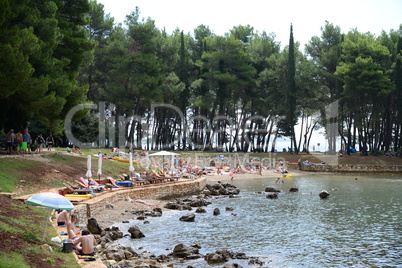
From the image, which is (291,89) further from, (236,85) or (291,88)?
(236,85)

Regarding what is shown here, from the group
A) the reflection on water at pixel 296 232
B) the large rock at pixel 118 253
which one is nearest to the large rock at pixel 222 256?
the reflection on water at pixel 296 232

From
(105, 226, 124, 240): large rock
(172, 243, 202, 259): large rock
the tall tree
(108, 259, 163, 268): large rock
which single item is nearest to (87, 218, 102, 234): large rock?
(105, 226, 124, 240): large rock

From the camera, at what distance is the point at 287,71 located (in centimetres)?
5700

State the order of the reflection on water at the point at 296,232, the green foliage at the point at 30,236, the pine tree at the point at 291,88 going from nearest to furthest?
the green foliage at the point at 30,236 → the reflection on water at the point at 296,232 → the pine tree at the point at 291,88

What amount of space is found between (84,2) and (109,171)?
1155 cm

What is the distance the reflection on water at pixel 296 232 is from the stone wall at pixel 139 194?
1494mm

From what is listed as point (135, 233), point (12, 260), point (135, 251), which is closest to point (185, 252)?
point (135, 251)

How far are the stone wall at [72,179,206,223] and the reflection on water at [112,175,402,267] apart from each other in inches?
58.8

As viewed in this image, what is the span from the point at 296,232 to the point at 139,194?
386 inches

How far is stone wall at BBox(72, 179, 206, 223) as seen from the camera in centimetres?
1531

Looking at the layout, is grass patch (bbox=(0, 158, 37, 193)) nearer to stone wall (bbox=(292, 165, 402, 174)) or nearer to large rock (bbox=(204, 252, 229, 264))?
large rock (bbox=(204, 252, 229, 264))

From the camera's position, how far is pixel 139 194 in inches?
886

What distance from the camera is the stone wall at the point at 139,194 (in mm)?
15312

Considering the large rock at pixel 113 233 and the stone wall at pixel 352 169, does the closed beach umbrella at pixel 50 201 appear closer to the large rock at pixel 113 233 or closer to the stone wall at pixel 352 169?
the large rock at pixel 113 233
